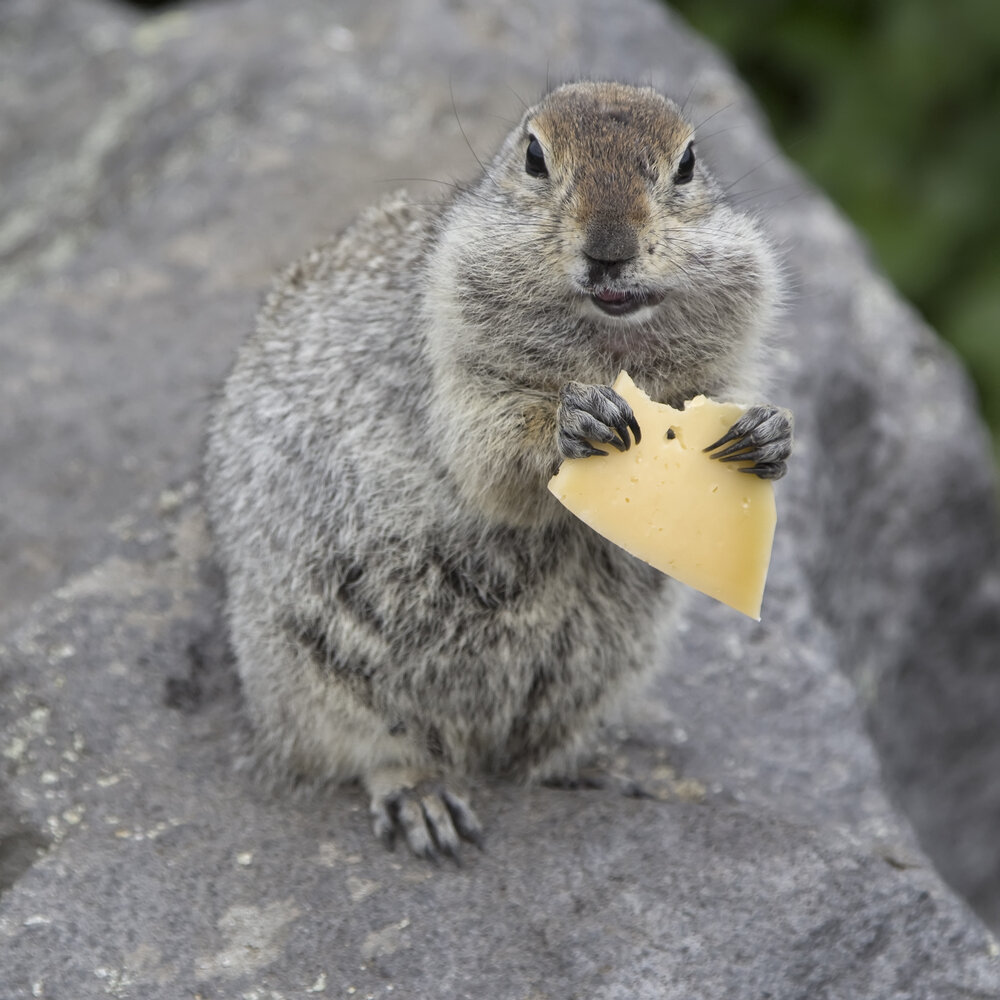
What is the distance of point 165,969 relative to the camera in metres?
3.33

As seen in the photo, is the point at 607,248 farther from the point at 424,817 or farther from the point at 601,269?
the point at 424,817

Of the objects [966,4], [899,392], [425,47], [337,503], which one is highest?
[966,4]

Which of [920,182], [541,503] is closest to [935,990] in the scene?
[541,503]

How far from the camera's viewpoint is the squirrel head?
326 centimetres

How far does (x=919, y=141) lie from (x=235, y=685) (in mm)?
4443

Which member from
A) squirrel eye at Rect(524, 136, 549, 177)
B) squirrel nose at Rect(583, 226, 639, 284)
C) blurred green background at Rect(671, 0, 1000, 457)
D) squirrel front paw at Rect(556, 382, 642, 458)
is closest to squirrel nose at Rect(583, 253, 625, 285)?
squirrel nose at Rect(583, 226, 639, 284)

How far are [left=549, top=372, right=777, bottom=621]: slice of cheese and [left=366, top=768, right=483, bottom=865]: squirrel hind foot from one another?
935 mm

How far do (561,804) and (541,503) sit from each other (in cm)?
87

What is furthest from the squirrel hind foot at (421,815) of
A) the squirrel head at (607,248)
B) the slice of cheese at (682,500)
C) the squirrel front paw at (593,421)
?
the squirrel head at (607,248)

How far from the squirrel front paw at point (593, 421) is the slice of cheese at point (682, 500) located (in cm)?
3

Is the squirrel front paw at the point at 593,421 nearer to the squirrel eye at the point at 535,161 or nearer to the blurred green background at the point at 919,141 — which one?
the squirrel eye at the point at 535,161

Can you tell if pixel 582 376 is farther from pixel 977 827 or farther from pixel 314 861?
pixel 977 827

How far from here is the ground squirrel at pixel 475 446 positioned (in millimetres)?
3395

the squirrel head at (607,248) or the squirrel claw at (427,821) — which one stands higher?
the squirrel head at (607,248)
